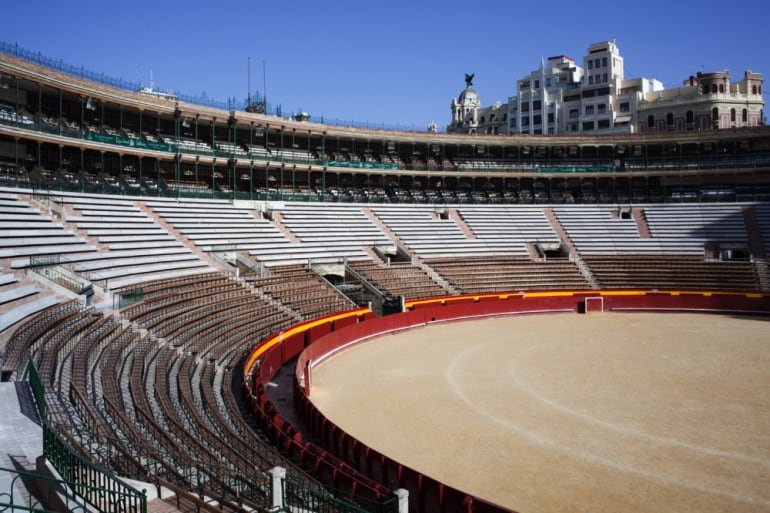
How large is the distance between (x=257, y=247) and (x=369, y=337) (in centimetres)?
1065

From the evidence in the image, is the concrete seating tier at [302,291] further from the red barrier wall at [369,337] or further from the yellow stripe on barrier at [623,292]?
the yellow stripe on barrier at [623,292]

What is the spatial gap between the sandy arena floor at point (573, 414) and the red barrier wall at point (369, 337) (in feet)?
4.32

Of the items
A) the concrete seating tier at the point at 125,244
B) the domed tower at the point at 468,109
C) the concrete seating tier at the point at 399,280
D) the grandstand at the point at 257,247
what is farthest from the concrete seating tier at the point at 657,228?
the domed tower at the point at 468,109

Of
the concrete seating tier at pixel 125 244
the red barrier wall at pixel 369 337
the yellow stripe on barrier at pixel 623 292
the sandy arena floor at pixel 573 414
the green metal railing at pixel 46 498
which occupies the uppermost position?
the concrete seating tier at pixel 125 244

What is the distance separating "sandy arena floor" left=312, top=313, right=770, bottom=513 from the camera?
47.5 ft

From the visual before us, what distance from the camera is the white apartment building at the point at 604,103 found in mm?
73438

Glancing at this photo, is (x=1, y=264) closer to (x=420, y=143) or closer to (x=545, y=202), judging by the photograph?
(x=420, y=143)

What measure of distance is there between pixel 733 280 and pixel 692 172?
14.6 meters

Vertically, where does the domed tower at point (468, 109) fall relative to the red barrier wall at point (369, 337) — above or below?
above

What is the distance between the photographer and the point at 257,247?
4097 cm

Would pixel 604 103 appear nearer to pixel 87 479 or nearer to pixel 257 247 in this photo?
pixel 257 247

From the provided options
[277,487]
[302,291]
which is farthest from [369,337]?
[277,487]

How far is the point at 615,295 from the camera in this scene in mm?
45625

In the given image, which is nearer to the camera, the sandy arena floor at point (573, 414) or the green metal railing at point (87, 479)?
the green metal railing at point (87, 479)
